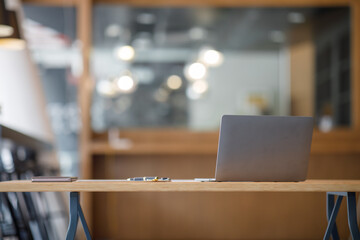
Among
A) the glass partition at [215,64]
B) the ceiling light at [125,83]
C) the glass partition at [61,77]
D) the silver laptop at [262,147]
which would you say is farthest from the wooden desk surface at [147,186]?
the glass partition at [61,77]

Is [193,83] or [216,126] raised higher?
[193,83]

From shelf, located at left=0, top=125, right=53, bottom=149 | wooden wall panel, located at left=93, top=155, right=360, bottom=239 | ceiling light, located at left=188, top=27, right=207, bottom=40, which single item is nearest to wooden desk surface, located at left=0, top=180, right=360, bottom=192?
shelf, located at left=0, top=125, right=53, bottom=149

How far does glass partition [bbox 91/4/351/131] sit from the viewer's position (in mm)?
5887

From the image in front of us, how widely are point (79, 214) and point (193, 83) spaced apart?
391 centimetres

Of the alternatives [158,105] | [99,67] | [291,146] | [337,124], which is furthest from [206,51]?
[291,146]

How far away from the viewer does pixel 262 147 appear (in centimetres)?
224

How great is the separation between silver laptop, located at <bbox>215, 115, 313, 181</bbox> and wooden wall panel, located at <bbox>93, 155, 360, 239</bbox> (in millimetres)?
3290

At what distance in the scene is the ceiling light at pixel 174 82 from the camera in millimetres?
5988

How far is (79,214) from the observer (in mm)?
2236

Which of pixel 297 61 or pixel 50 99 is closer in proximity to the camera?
pixel 297 61

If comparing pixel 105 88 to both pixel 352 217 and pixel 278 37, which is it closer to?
pixel 278 37

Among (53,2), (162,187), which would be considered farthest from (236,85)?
(162,187)

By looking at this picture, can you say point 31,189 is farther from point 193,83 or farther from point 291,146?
point 193,83

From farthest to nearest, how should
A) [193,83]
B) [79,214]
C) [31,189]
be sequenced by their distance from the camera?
[193,83] < [79,214] < [31,189]
